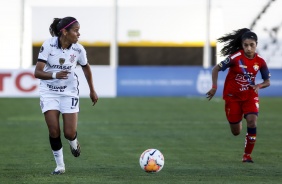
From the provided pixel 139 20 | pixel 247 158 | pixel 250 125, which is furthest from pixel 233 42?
pixel 139 20

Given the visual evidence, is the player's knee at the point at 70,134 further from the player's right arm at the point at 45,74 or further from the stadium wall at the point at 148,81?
the stadium wall at the point at 148,81

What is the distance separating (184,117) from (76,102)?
1141 cm

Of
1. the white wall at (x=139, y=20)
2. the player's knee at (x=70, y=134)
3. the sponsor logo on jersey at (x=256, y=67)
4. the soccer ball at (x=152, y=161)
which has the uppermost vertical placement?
the white wall at (x=139, y=20)

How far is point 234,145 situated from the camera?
16328mm

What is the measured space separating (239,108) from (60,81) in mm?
3277

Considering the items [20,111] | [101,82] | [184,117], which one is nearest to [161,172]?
[184,117]

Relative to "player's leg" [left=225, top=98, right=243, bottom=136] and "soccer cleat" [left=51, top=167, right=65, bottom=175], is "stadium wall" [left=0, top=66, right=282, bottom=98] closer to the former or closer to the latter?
"player's leg" [left=225, top=98, right=243, bottom=136]

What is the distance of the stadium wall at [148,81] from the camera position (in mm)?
30344

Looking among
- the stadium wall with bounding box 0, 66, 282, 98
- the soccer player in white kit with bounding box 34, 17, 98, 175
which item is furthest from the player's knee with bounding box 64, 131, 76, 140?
the stadium wall with bounding box 0, 66, 282, 98

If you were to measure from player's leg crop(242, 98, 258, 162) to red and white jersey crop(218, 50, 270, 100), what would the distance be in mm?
139

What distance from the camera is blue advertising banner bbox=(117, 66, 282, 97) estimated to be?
3091cm

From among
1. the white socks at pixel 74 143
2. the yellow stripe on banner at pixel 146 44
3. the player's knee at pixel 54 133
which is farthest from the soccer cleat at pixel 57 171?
the yellow stripe on banner at pixel 146 44

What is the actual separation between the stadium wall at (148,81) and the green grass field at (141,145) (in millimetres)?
2525

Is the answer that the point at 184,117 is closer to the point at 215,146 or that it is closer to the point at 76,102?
the point at 215,146
